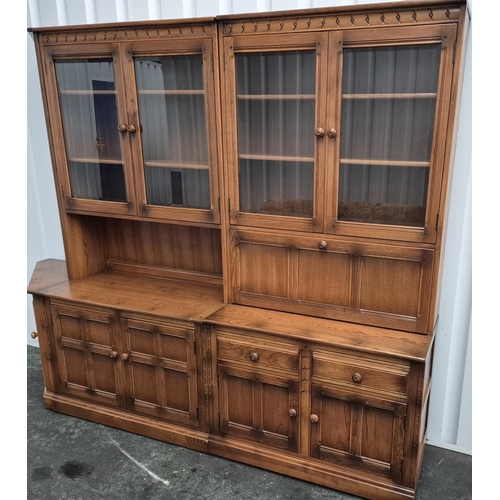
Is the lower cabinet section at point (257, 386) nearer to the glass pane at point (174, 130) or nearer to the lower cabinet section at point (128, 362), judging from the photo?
the lower cabinet section at point (128, 362)

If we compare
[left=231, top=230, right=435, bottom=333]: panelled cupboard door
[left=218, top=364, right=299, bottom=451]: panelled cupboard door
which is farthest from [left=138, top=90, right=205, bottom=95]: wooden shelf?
[left=218, top=364, right=299, bottom=451]: panelled cupboard door

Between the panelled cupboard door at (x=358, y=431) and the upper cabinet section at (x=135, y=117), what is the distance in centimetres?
97

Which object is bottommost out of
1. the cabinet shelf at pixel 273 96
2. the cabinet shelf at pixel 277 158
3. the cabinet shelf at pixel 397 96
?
the cabinet shelf at pixel 277 158

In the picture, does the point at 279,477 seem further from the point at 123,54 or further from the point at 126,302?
the point at 123,54

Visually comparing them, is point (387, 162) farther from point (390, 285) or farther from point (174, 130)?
point (174, 130)

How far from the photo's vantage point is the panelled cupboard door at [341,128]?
1729 millimetres

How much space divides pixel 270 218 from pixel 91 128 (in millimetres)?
1068

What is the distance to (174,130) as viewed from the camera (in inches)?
87.7

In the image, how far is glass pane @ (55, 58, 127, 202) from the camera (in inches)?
89.9

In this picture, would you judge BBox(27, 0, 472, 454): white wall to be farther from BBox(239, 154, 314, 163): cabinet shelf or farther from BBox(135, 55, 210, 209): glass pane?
BBox(239, 154, 314, 163): cabinet shelf

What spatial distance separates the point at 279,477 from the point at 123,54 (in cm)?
205

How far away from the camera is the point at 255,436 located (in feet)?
7.07

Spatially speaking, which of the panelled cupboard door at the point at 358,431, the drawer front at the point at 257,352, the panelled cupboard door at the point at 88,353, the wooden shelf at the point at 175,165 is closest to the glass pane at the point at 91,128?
the wooden shelf at the point at 175,165

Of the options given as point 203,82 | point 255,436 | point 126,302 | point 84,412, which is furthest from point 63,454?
point 203,82
